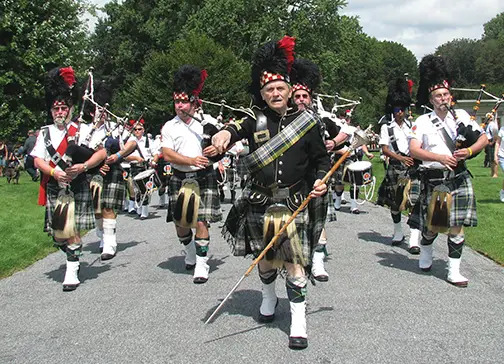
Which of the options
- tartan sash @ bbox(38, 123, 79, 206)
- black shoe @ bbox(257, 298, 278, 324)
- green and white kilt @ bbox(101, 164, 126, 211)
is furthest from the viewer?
green and white kilt @ bbox(101, 164, 126, 211)

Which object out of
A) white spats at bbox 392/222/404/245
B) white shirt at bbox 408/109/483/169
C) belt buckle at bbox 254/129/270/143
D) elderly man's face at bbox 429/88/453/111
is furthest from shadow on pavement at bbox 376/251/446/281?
belt buckle at bbox 254/129/270/143

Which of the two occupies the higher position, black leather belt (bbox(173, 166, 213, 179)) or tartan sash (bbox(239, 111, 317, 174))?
tartan sash (bbox(239, 111, 317, 174))

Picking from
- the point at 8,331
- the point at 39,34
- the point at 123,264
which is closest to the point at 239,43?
the point at 39,34

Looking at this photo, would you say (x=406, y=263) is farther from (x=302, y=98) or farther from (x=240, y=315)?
(x=240, y=315)

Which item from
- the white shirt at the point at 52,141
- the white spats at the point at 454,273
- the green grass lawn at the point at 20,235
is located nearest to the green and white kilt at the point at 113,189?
the green grass lawn at the point at 20,235

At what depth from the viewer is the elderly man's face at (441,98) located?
6.15 m

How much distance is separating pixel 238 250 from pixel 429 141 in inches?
99.6

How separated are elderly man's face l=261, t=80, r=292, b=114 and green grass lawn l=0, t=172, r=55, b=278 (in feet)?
13.3

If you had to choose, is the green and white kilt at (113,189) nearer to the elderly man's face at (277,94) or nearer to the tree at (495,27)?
the elderly man's face at (277,94)

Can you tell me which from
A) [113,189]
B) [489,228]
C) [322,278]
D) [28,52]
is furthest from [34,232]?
[28,52]

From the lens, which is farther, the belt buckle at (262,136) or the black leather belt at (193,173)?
the black leather belt at (193,173)

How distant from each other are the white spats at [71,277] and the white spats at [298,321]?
2709 millimetres

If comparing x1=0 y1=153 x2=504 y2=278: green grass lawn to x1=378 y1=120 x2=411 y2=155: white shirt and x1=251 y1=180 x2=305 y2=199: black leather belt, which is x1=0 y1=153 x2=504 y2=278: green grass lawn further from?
x1=251 y1=180 x2=305 y2=199: black leather belt

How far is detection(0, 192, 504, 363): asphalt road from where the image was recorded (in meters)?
4.16
